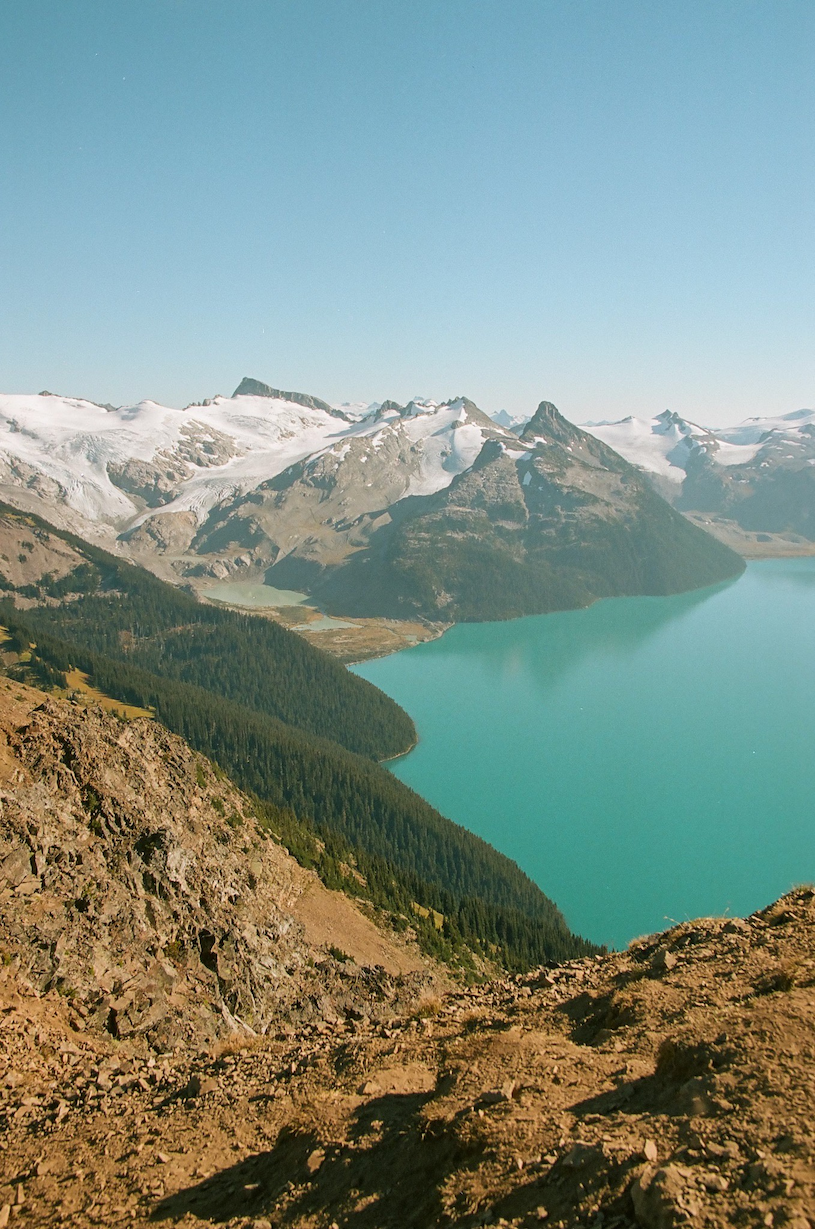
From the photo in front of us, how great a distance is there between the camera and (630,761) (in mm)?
95125

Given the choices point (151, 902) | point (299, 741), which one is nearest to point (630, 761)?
point (299, 741)

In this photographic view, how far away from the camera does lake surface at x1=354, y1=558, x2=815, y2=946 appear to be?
224 ft

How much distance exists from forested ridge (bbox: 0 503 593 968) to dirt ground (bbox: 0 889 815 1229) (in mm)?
27913

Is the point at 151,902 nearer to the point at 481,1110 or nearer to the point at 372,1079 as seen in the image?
the point at 372,1079

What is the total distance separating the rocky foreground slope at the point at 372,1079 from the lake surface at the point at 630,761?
35221 mm

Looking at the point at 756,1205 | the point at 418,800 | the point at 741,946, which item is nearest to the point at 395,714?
the point at 418,800

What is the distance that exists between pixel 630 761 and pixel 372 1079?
88090mm

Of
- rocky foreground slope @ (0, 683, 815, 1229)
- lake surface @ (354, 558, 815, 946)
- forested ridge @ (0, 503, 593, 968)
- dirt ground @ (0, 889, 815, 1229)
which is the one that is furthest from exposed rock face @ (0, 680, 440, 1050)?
lake surface @ (354, 558, 815, 946)

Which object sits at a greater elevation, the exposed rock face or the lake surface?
the exposed rock face

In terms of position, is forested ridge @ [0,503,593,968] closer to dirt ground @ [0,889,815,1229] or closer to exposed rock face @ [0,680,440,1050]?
exposed rock face @ [0,680,440,1050]

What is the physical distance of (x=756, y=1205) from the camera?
6535 mm

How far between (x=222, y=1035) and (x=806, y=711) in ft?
364

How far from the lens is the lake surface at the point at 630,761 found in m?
68.3

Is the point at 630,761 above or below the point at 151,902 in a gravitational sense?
below
